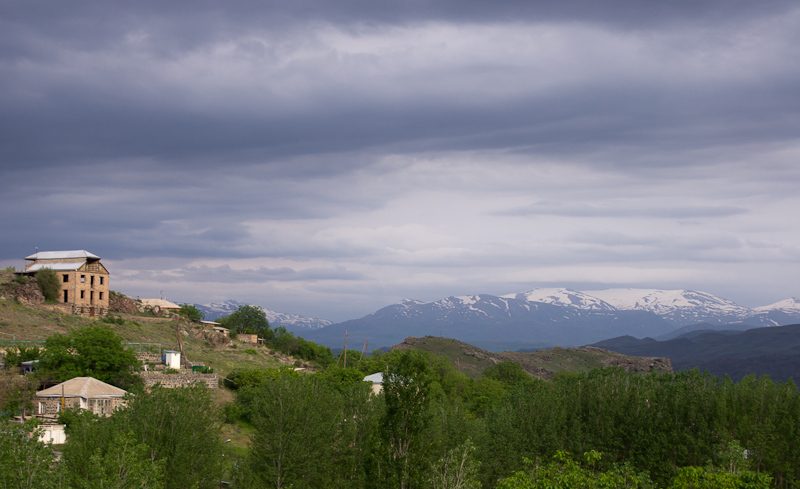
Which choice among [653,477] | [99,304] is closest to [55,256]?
[99,304]

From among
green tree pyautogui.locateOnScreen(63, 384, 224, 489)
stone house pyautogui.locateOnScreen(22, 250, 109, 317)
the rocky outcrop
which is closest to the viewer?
green tree pyautogui.locateOnScreen(63, 384, 224, 489)

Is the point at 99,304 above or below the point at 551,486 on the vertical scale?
above

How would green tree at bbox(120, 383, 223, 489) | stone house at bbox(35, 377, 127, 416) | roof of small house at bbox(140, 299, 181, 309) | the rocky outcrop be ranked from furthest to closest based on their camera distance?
1. roof of small house at bbox(140, 299, 181, 309)
2. the rocky outcrop
3. stone house at bbox(35, 377, 127, 416)
4. green tree at bbox(120, 383, 223, 489)

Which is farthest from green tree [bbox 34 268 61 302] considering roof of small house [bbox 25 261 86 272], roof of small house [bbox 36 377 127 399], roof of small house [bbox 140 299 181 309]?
roof of small house [bbox 36 377 127 399]

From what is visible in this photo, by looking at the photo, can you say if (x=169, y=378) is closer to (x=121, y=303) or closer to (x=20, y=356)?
(x=20, y=356)

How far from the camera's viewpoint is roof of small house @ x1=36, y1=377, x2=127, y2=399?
50969mm

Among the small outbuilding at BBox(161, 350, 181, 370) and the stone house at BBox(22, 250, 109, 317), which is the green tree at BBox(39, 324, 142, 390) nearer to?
the small outbuilding at BBox(161, 350, 181, 370)

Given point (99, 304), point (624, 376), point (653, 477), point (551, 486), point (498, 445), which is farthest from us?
point (99, 304)

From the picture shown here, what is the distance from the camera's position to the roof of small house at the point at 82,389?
50969mm

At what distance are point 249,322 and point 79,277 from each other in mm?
50708

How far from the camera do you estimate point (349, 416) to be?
52.8 metres

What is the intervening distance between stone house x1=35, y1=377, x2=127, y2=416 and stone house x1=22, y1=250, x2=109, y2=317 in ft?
136

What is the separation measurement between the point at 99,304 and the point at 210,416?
6456 centimetres

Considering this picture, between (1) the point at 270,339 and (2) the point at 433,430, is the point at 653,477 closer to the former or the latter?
(2) the point at 433,430
